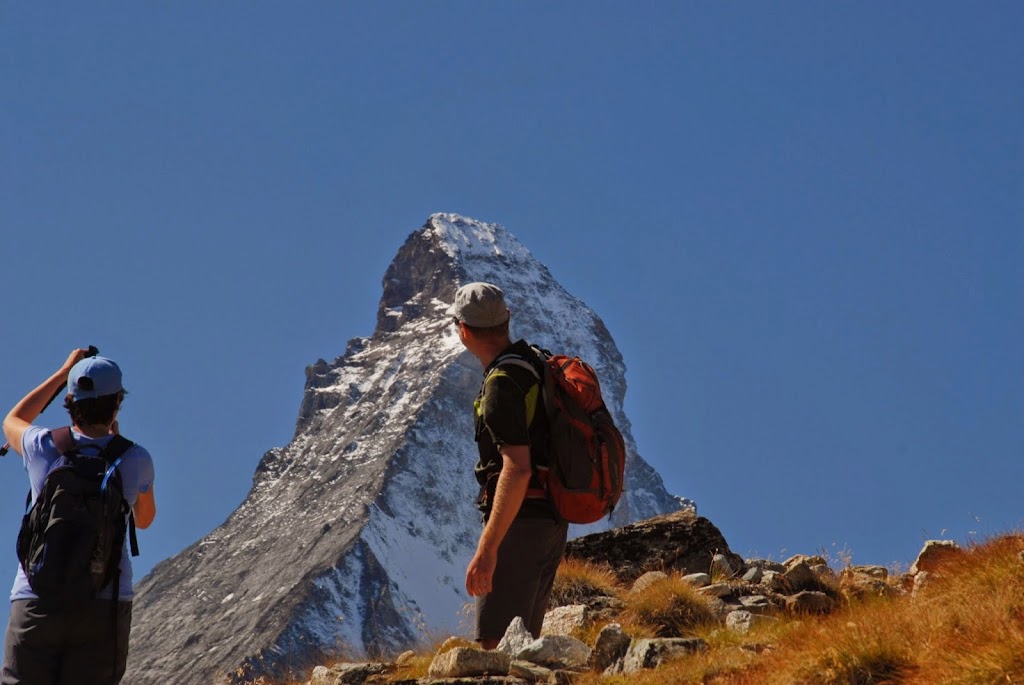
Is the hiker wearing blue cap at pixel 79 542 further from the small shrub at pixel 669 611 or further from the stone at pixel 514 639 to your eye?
the small shrub at pixel 669 611

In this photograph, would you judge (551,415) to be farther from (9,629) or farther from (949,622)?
(9,629)

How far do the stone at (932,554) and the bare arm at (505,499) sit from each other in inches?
180

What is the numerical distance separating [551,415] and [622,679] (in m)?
1.43

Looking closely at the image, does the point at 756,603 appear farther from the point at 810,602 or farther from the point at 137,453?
the point at 137,453

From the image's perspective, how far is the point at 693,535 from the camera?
14.2 metres

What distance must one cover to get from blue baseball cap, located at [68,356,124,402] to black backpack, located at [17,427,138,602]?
212 millimetres

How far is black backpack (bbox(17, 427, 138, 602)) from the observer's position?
21.5ft

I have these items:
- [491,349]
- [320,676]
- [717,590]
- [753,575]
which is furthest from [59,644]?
[753,575]

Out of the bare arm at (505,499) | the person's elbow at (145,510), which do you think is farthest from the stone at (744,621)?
the person's elbow at (145,510)

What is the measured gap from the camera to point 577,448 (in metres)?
7.30

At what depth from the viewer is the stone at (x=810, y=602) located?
9602 millimetres

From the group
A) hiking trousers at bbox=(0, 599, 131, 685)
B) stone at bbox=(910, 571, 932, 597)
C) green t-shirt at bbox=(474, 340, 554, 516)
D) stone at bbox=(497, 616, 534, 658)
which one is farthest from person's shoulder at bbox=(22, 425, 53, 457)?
stone at bbox=(910, 571, 932, 597)

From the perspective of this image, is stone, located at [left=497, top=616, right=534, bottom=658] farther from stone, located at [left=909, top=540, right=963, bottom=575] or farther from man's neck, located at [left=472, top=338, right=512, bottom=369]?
stone, located at [left=909, top=540, right=963, bottom=575]

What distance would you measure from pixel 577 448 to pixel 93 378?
2362mm
